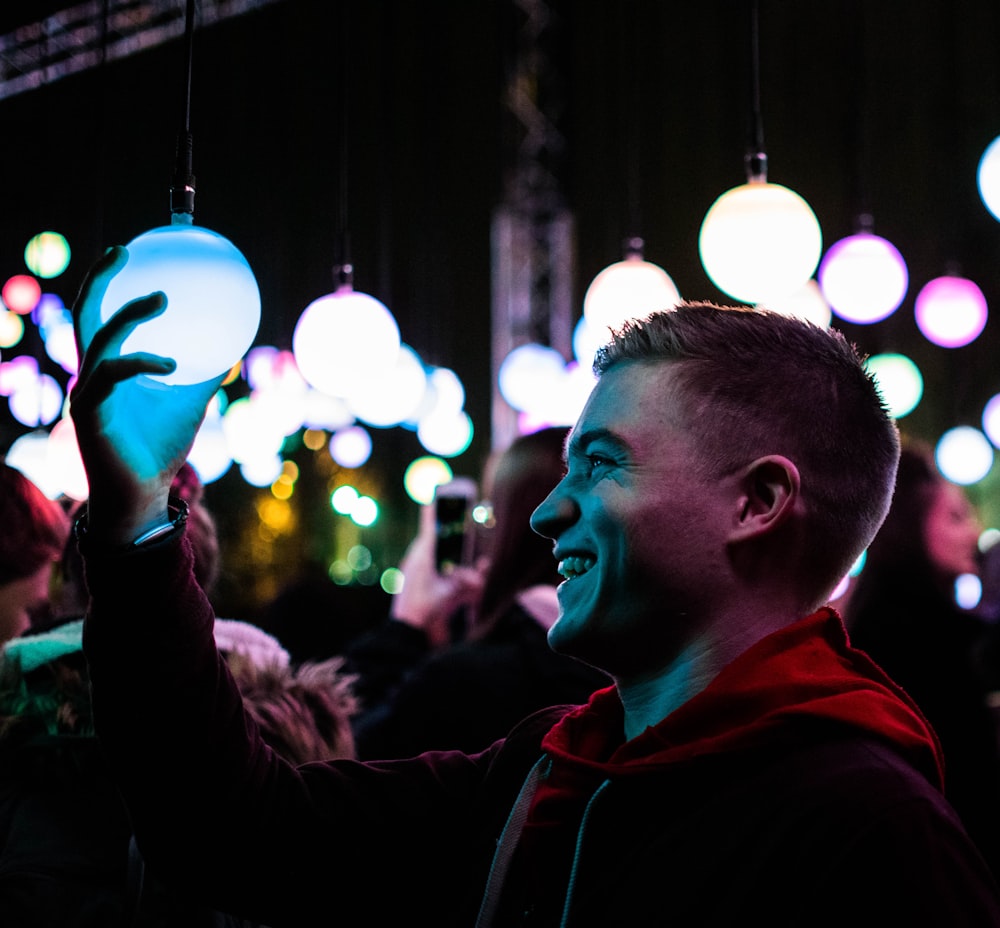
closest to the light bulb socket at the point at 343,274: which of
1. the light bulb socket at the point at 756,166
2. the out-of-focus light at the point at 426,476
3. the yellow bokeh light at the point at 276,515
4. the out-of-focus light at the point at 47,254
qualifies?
the light bulb socket at the point at 756,166

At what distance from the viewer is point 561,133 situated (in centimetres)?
905

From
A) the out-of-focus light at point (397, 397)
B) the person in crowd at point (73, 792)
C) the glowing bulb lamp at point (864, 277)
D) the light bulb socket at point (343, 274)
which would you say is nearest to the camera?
the person in crowd at point (73, 792)

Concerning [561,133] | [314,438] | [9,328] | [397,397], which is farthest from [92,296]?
[314,438]

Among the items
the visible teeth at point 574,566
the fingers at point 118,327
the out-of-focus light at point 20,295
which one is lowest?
the visible teeth at point 574,566

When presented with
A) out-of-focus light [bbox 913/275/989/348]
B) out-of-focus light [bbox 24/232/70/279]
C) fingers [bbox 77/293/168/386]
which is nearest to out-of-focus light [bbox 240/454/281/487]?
out-of-focus light [bbox 24/232/70/279]

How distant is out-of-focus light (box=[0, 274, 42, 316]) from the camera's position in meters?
7.67

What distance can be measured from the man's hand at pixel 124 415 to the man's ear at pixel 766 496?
0.53m

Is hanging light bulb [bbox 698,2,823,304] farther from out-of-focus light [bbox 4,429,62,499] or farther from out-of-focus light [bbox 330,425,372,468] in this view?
out-of-focus light [bbox 330,425,372,468]

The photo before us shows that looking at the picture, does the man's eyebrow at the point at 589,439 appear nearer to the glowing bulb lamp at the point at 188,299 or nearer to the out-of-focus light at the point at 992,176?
the glowing bulb lamp at the point at 188,299

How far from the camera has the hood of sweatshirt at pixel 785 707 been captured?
89 centimetres

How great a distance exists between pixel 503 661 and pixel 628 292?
51.2 inches

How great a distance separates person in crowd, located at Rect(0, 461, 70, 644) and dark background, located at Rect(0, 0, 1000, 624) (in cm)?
603

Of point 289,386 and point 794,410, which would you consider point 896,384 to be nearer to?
point 289,386

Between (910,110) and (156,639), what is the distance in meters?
→ 8.82
